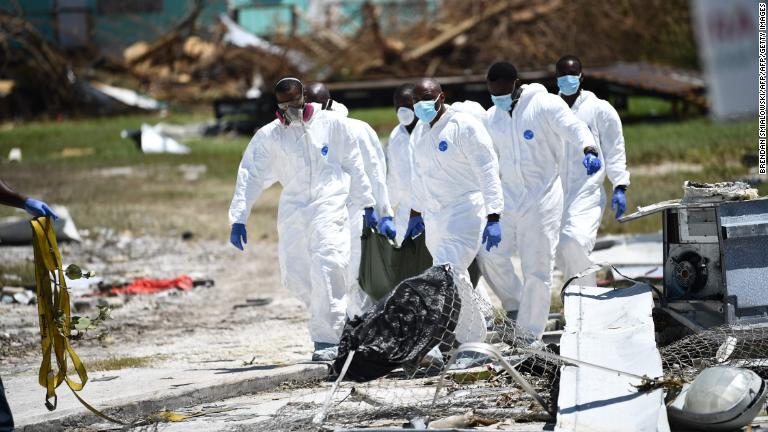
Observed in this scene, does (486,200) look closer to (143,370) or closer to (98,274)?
(143,370)

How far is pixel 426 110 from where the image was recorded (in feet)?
28.6

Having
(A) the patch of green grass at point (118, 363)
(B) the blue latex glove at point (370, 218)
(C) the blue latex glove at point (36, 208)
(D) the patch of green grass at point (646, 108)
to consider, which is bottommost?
(A) the patch of green grass at point (118, 363)

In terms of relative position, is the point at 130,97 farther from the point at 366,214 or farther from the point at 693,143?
the point at 366,214

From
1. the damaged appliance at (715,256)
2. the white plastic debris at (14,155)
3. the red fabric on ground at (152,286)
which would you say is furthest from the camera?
the white plastic debris at (14,155)

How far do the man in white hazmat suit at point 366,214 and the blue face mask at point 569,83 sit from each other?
147 centimetres

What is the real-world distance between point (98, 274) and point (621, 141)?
6.26m

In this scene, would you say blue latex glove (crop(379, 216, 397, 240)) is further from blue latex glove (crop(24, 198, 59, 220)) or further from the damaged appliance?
blue latex glove (crop(24, 198, 59, 220))

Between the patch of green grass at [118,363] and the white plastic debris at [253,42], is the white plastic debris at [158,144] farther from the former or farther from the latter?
the patch of green grass at [118,363]

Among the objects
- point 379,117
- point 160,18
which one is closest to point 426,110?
point 379,117

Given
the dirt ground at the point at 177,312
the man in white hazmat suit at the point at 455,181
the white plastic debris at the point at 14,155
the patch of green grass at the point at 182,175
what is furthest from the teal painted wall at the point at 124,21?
the man in white hazmat suit at the point at 455,181

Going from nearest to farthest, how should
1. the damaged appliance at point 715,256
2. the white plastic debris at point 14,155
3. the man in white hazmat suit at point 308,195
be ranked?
1. the damaged appliance at point 715,256
2. the man in white hazmat suit at point 308,195
3. the white plastic debris at point 14,155

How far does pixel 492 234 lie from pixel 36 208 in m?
3.13

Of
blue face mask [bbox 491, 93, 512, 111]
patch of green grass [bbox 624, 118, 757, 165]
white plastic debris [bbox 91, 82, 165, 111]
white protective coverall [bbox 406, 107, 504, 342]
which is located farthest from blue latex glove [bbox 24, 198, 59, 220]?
white plastic debris [bbox 91, 82, 165, 111]

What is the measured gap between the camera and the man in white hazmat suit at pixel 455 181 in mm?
8477
